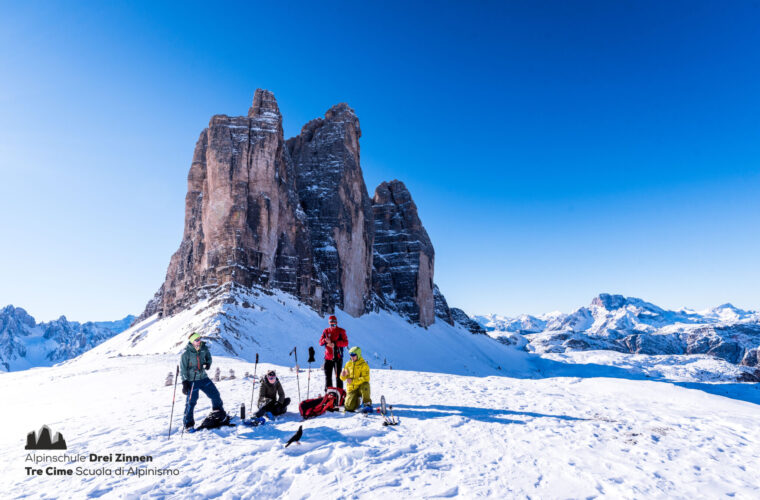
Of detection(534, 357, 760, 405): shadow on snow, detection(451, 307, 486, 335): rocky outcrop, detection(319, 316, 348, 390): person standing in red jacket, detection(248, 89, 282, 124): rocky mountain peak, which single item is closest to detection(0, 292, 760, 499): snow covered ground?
detection(319, 316, 348, 390): person standing in red jacket

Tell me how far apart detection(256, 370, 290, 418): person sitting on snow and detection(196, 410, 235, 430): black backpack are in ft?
3.33

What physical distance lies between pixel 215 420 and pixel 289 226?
46.1 m

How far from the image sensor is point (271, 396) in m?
9.55

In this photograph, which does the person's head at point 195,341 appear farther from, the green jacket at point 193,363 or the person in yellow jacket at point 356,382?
the person in yellow jacket at point 356,382

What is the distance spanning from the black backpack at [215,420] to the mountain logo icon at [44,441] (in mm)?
2509

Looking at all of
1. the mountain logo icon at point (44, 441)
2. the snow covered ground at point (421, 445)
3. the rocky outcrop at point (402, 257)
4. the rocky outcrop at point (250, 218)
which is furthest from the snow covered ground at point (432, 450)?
the rocky outcrop at point (402, 257)

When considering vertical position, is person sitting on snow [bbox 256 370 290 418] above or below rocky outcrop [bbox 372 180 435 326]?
below

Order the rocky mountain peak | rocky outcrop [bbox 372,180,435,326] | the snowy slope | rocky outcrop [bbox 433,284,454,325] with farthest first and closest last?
rocky outcrop [bbox 433,284,454,325]
rocky outcrop [bbox 372,180,435,326]
the rocky mountain peak
the snowy slope

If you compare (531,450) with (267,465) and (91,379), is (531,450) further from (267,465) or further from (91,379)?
(91,379)

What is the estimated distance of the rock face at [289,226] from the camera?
153 ft

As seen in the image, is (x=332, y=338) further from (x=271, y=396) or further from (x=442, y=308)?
(x=442, y=308)

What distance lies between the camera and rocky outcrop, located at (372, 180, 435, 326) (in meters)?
81.1

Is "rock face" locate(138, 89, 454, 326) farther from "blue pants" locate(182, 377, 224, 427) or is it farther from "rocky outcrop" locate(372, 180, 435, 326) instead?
"blue pants" locate(182, 377, 224, 427)

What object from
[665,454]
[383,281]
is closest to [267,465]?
[665,454]
